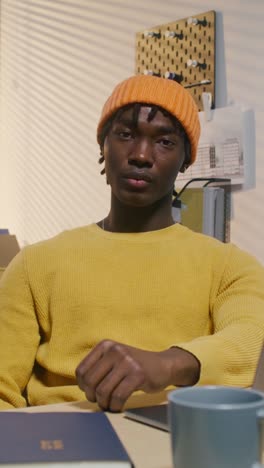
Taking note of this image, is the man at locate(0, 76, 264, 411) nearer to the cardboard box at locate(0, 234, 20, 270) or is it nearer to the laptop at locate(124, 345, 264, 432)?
the laptop at locate(124, 345, 264, 432)

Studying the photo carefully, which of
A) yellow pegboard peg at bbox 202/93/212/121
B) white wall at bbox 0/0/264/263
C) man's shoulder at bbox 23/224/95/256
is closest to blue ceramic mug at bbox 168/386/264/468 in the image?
man's shoulder at bbox 23/224/95/256

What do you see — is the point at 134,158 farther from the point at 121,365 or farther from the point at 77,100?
the point at 77,100

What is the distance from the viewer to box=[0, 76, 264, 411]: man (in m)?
1.03

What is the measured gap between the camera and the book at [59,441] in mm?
565

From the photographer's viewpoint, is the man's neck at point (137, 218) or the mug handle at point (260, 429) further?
the man's neck at point (137, 218)

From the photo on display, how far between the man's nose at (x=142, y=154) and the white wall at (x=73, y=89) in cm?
88

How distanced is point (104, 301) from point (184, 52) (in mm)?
1389

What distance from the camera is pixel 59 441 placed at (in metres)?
0.62

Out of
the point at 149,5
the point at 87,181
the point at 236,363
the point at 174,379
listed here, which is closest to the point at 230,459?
the point at 174,379

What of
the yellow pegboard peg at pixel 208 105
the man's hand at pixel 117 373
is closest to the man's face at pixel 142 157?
the man's hand at pixel 117 373

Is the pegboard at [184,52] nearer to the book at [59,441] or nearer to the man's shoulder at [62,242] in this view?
the man's shoulder at [62,242]

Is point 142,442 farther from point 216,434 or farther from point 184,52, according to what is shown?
point 184,52

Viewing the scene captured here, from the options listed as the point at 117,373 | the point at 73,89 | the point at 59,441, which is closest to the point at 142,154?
the point at 117,373

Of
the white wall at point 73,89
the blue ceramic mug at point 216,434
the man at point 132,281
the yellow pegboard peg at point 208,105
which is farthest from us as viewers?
the yellow pegboard peg at point 208,105
